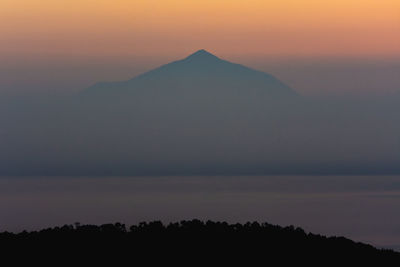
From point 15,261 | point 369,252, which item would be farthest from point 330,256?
point 15,261

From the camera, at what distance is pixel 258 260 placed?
133 feet

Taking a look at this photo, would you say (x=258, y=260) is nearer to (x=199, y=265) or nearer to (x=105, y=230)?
(x=199, y=265)

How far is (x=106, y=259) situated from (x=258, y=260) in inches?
215

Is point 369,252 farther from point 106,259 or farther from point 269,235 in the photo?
point 106,259

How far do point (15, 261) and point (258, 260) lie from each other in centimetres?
862

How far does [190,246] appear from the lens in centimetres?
4078

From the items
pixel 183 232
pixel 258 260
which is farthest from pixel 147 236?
pixel 258 260

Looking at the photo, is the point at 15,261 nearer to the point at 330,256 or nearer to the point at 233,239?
the point at 233,239

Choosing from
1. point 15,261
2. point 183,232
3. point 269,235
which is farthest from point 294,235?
point 15,261

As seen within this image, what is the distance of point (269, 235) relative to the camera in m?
42.3

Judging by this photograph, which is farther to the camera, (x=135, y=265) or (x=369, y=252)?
(x=369, y=252)

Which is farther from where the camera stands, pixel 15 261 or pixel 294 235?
pixel 294 235

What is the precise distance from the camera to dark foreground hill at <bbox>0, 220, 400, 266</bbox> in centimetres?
3981

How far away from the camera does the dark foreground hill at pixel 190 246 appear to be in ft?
131
